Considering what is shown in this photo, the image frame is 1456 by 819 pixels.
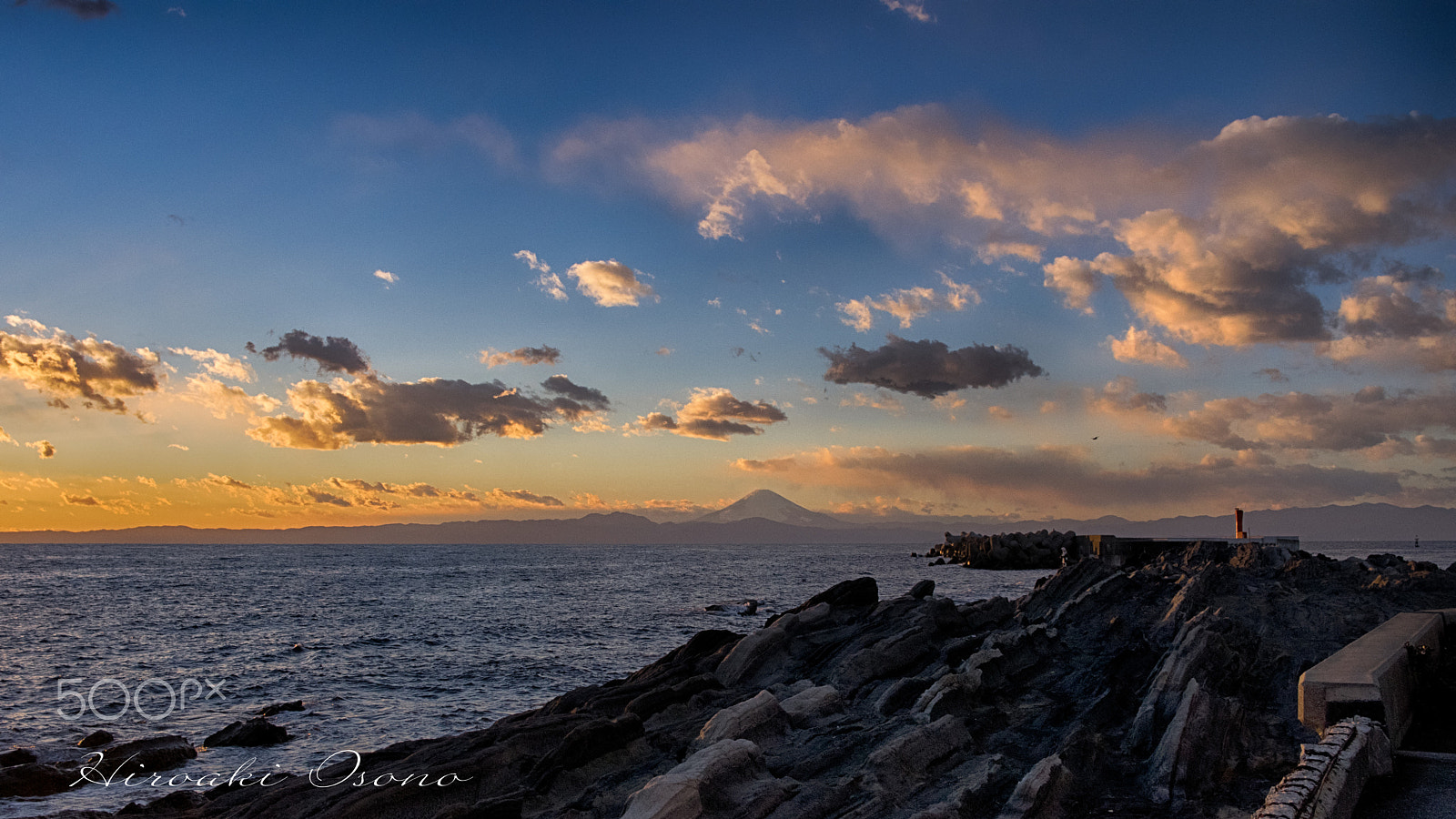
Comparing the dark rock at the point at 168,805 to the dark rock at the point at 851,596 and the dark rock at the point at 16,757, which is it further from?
the dark rock at the point at 851,596

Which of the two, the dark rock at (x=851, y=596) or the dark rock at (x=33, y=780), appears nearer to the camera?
the dark rock at (x=33, y=780)

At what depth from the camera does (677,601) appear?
6238 centimetres

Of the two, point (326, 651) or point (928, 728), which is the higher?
point (928, 728)

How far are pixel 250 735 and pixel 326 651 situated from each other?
18.5 meters

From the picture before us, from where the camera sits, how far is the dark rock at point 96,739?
2131 centimetres

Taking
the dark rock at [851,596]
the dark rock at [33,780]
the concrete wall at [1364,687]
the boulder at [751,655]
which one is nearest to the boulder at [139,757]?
the dark rock at [33,780]

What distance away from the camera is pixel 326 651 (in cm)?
3862

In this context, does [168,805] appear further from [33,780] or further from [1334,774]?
[1334,774]

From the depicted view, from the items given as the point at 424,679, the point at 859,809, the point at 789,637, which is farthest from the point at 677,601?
the point at 859,809

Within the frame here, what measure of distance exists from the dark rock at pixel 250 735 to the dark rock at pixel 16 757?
141 inches

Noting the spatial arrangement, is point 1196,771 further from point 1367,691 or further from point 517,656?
point 517,656

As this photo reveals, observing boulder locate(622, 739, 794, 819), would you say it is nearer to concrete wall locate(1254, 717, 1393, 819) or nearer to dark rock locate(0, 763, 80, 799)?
concrete wall locate(1254, 717, 1393, 819)

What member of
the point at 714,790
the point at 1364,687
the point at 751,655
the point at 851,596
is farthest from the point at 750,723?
the point at 851,596

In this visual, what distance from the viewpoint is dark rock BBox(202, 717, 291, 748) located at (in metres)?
21.4
